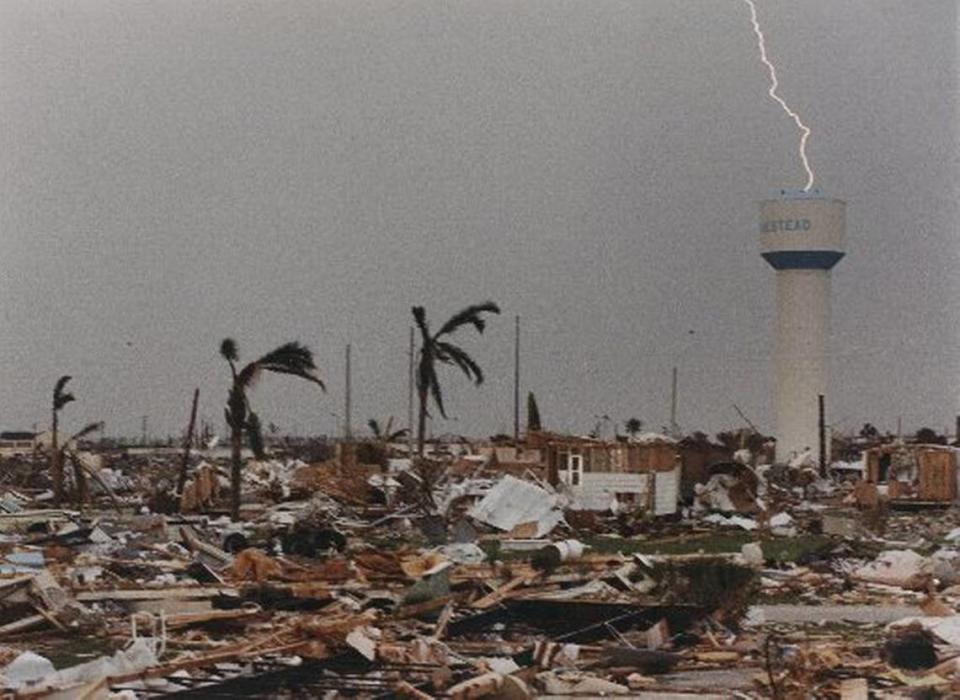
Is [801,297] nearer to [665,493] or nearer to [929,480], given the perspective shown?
[929,480]

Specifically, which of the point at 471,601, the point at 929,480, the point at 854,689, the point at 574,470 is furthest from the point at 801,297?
the point at 854,689

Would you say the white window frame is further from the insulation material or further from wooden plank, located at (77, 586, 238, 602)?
wooden plank, located at (77, 586, 238, 602)

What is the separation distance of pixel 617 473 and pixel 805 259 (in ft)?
152

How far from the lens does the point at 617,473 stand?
34375 mm

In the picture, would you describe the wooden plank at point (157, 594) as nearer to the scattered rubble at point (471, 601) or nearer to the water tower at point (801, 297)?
the scattered rubble at point (471, 601)

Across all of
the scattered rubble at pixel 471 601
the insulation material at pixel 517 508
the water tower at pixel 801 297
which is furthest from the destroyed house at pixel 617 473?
the water tower at pixel 801 297

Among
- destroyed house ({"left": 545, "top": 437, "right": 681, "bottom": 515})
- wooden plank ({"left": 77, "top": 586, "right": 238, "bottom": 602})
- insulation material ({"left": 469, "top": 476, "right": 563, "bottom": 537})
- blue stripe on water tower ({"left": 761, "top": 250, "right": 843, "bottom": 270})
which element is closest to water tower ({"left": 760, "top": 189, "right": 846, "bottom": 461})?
blue stripe on water tower ({"left": 761, "top": 250, "right": 843, "bottom": 270})

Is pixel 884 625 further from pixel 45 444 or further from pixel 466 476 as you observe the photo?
pixel 45 444

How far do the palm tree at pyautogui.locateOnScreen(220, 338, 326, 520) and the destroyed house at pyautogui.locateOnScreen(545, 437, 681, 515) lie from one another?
7.06m

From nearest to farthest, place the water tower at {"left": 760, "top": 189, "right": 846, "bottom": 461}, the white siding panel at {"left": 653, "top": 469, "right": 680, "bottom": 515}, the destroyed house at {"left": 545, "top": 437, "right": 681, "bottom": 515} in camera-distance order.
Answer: the white siding panel at {"left": 653, "top": 469, "right": 680, "bottom": 515} → the destroyed house at {"left": 545, "top": 437, "right": 681, "bottom": 515} → the water tower at {"left": 760, "top": 189, "right": 846, "bottom": 461}

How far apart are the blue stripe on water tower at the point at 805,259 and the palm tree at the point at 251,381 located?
171ft

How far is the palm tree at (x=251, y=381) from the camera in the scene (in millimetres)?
28250

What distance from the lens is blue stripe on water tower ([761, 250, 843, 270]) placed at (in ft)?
256

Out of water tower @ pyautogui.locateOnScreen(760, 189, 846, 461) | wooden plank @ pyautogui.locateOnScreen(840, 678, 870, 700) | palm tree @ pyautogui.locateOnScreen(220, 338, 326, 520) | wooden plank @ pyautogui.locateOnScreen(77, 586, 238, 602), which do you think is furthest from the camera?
water tower @ pyautogui.locateOnScreen(760, 189, 846, 461)
